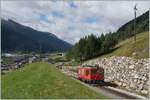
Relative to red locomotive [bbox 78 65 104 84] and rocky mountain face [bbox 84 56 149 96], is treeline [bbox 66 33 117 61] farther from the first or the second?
red locomotive [bbox 78 65 104 84]

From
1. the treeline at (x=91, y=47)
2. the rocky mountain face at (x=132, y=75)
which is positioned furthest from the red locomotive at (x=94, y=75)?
the treeline at (x=91, y=47)

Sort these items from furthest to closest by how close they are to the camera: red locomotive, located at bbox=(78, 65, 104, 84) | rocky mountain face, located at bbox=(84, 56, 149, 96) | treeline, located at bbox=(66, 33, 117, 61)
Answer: treeline, located at bbox=(66, 33, 117, 61)
red locomotive, located at bbox=(78, 65, 104, 84)
rocky mountain face, located at bbox=(84, 56, 149, 96)

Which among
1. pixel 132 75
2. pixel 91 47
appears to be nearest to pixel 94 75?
pixel 132 75

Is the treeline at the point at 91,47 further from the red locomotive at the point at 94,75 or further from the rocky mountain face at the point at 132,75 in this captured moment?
the red locomotive at the point at 94,75

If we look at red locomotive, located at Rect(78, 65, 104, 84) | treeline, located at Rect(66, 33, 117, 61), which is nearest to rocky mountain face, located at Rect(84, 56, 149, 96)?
red locomotive, located at Rect(78, 65, 104, 84)

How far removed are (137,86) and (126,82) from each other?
5.67 m

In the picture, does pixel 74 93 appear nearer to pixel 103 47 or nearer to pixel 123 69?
pixel 123 69

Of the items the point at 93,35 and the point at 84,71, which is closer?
the point at 84,71

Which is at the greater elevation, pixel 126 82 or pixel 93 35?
pixel 93 35

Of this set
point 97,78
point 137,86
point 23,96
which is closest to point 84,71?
point 97,78

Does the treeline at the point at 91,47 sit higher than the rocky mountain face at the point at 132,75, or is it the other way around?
the treeline at the point at 91,47

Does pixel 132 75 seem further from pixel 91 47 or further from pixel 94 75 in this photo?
pixel 91 47

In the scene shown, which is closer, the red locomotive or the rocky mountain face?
the rocky mountain face

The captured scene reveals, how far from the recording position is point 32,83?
25469mm
